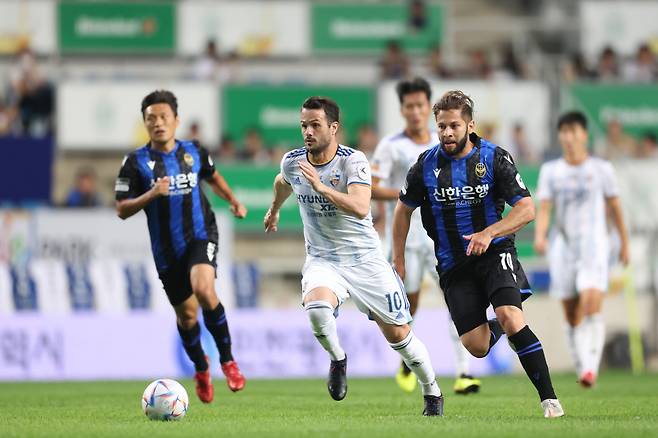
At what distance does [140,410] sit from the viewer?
384 inches

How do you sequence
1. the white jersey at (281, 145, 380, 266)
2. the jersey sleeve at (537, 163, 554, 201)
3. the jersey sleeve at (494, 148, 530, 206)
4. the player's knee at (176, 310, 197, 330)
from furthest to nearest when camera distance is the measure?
the jersey sleeve at (537, 163, 554, 201)
the player's knee at (176, 310, 197, 330)
the white jersey at (281, 145, 380, 266)
the jersey sleeve at (494, 148, 530, 206)

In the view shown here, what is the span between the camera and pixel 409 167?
1156cm

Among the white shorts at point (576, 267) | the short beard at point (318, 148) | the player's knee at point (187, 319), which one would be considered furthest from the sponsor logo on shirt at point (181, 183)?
the white shorts at point (576, 267)

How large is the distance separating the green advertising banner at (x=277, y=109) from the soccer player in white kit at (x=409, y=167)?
1105cm

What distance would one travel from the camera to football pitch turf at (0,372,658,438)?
759 cm

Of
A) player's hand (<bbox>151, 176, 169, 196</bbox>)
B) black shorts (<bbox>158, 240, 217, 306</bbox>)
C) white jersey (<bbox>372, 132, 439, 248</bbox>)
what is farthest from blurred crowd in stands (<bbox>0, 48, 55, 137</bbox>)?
player's hand (<bbox>151, 176, 169, 196</bbox>)

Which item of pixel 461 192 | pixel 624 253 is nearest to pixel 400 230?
pixel 461 192

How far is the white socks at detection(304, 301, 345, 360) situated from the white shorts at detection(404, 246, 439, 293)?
3.03 metres

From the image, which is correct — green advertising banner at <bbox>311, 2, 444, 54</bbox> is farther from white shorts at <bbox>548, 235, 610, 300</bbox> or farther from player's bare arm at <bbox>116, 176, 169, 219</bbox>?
player's bare arm at <bbox>116, 176, 169, 219</bbox>

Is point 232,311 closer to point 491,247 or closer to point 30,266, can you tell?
point 30,266

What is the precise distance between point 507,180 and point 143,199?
2948 mm

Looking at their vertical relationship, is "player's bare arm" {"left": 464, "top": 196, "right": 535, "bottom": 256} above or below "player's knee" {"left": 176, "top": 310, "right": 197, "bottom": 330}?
above

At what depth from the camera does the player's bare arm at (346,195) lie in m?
8.39

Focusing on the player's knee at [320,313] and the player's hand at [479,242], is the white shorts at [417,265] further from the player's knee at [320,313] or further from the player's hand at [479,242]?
the player's hand at [479,242]
